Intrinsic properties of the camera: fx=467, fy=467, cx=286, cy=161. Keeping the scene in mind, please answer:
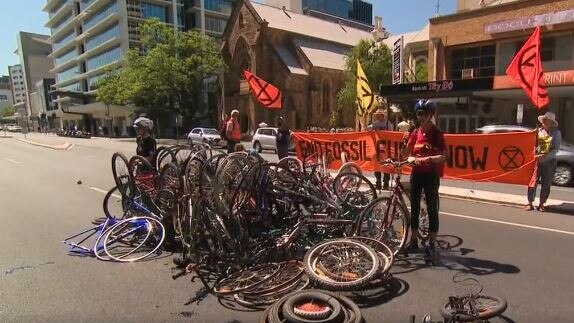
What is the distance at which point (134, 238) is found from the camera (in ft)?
22.4

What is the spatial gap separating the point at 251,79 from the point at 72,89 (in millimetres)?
95017

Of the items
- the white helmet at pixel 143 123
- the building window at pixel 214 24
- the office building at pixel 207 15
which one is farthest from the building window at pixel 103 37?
the white helmet at pixel 143 123

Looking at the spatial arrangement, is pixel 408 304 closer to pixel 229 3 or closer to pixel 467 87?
pixel 467 87

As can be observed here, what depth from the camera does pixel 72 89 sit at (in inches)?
3831

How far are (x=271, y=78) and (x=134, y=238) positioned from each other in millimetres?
45683

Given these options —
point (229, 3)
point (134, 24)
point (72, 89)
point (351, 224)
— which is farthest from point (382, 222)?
point (72, 89)

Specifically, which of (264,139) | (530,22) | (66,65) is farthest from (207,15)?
(530,22)

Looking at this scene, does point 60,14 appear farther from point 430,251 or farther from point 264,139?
point 430,251

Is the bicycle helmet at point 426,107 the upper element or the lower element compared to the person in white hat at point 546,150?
upper

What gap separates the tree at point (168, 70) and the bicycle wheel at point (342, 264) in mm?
43857

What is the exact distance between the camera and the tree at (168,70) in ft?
153

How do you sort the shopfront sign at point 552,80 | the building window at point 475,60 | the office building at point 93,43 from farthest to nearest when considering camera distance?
the office building at point 93,43 < the building window at point 475,60 < the shopfront sign at point 552,80

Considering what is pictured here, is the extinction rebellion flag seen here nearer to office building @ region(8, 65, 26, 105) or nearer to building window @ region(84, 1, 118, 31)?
building window @ region(84, 1, 118, 31)

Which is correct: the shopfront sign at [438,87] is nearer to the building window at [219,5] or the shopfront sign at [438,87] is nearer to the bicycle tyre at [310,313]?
the bicycle tyre at [310,313]
